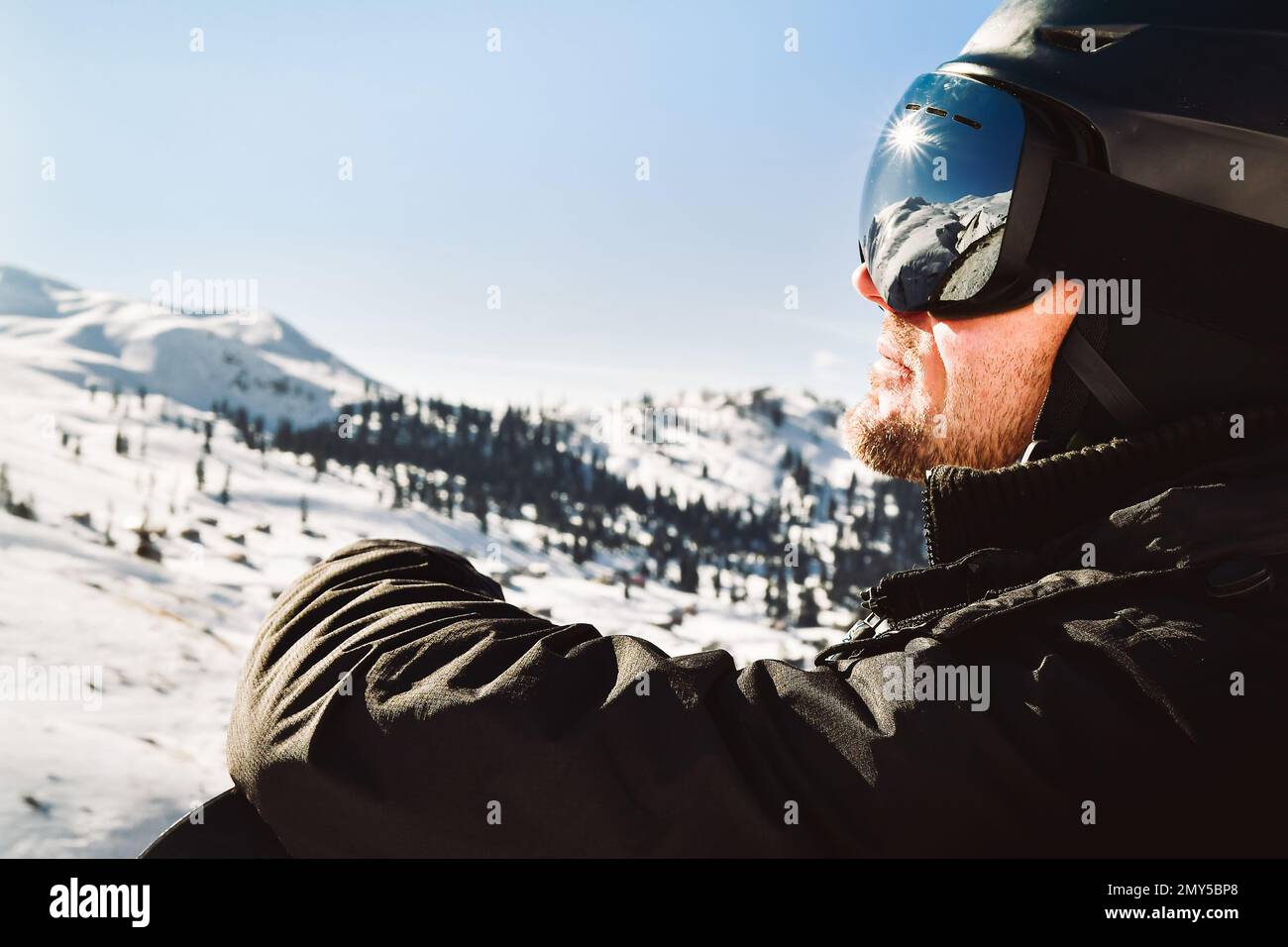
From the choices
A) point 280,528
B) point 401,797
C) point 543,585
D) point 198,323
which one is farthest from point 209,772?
point 198,323

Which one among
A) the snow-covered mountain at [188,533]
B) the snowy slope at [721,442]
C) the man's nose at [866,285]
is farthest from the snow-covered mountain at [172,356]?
the man's nose at [866,285]

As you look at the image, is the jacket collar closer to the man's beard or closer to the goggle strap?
the goggle strap

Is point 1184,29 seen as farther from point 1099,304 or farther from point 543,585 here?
point 543,585

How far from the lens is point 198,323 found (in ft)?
650

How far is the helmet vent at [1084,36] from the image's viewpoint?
6.66ft

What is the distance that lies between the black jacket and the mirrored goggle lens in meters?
0.91

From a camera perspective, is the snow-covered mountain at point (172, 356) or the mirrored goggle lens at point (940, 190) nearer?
the mirrored goggle lens at point (940, 190)

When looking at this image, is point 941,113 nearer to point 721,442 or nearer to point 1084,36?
point 1084,36

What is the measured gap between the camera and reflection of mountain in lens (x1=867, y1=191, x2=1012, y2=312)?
7.23ft

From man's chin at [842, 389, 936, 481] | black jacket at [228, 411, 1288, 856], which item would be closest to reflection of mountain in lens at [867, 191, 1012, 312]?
man's chin at [842, 389, 936, 481]

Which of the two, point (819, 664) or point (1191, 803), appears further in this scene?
point (819, 664)

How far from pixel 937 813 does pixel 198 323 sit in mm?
227216

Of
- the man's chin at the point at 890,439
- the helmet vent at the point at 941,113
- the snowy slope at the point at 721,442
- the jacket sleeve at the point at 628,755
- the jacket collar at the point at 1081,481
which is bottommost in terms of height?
the jacket sleeve at the point at 628,755

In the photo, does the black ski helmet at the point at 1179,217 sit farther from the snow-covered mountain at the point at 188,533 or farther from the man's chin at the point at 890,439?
the snow-covered mountain at the point at 188,533
